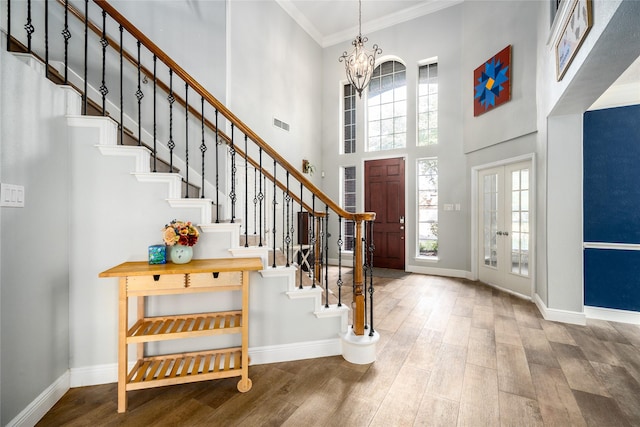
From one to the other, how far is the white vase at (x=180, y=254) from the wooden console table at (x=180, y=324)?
0.05 m

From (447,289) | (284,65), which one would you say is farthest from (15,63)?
(447,289)

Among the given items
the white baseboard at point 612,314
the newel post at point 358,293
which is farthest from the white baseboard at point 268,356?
the white baseboard at point 612,314

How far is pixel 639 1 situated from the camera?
143 cm

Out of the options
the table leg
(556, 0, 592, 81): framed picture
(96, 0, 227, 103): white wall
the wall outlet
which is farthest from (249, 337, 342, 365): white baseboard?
(96, 0, 227, 103): white wall

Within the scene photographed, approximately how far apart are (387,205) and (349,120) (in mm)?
2199

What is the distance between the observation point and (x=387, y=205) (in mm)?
5887

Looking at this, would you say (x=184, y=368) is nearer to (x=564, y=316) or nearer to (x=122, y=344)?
(x=122, y=344)

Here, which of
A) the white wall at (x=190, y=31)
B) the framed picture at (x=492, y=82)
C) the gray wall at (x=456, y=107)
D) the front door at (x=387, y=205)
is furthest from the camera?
the front door at (x=387, y=205)

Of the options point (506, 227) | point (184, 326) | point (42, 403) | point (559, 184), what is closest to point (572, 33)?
point (559, 184)

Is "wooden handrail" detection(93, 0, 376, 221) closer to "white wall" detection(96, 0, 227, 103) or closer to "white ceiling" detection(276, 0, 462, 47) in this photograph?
"white wall" detection(96, 0, 227, 103)

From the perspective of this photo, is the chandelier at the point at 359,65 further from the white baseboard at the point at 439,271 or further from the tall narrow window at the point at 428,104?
the white baseboard at the point at 439,271

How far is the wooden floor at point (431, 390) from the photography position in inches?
65.9

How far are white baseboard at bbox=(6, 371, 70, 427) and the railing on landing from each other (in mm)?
1476

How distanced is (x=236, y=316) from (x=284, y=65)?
477cm
